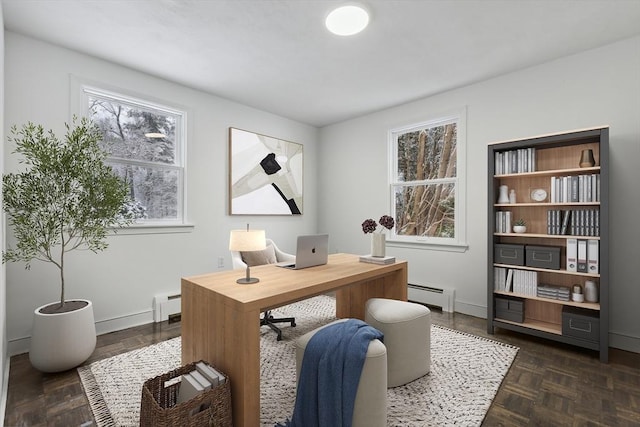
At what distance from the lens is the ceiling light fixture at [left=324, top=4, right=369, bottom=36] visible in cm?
220

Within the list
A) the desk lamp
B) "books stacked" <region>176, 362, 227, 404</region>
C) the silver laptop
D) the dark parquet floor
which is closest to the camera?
"books stacked" <region>176, 362, 227, 404</region>

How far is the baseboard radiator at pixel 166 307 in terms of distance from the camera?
327 cm

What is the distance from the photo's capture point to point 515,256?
2.95 metres

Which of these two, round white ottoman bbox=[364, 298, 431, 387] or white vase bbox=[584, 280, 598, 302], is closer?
round white ottoman bbox=[364, 298, 431, 387]

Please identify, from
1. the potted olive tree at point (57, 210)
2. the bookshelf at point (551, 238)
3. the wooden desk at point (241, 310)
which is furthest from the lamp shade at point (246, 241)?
the bookshelf at point (551, 238)

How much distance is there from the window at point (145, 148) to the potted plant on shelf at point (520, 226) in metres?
3.55

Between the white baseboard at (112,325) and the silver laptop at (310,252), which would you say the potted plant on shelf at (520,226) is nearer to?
the silver laptop at (310,252)

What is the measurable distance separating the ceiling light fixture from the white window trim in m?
2.05

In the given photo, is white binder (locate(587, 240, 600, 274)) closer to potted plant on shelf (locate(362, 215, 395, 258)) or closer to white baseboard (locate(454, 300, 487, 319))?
white baseboard (locate(454, 300, 487, 319))

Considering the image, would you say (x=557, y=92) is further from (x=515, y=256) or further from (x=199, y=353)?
(x=199, y=353)

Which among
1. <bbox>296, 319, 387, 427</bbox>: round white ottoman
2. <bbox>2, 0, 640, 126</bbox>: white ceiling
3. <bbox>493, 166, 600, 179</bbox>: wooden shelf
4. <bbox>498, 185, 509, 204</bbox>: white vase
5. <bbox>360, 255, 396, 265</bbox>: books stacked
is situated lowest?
<bbox>296, 319, 387, 427</bbox>: round white ottoman

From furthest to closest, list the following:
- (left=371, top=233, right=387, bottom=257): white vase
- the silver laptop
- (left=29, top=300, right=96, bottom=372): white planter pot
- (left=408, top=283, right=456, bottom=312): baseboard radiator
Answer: (left=408, top=283, right=456, bottom=312): baseboard radiator
(left=371, top=233, right=387, bottom=257): white vase
the silver laptop
(left=29, top=300, right=96, bottom=372): white planter pot

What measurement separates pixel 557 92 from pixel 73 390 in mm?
4652

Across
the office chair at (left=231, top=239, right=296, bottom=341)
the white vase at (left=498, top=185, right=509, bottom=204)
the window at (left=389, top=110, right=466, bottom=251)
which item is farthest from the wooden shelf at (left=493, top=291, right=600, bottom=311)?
the office chair at (left=231, top=239, right=296, bottom=341)
